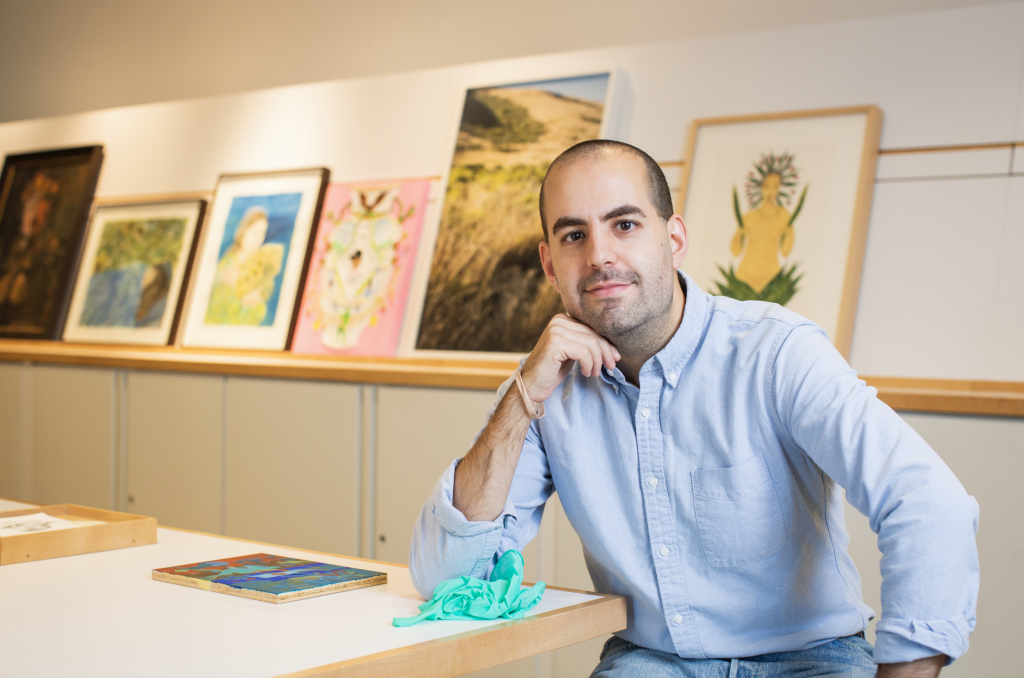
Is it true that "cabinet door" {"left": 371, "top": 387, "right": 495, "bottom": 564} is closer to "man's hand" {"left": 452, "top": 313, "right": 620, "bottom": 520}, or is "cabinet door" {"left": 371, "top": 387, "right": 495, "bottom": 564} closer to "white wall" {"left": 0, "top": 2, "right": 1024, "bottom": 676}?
"white wall" {"left": 0, "top": 2, "right": 1024, "bottom": 676}

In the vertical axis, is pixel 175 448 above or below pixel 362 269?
below

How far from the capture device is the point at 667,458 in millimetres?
1645

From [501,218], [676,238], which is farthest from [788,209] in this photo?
[676,238]

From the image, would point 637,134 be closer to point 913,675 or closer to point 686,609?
point 686,609

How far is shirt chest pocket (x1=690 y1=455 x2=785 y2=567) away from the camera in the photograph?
1577mm

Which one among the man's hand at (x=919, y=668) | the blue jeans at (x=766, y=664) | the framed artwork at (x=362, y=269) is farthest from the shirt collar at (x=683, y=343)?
the framed artwork at (x=362, y=269)

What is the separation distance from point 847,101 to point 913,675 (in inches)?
84.2

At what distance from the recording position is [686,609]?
1.60 metres

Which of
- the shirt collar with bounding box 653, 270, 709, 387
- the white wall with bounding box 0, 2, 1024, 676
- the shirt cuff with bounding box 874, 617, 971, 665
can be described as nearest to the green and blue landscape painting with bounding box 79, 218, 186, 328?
the white wall with bounding box 0, 2, 1024, 676

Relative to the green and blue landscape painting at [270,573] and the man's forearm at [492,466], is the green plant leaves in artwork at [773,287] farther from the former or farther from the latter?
the green and blue landscape painting at [270,573]

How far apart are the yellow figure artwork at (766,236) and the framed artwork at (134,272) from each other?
8.74ft

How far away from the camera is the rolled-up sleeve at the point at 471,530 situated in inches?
60.5

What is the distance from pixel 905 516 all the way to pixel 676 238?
0.74m

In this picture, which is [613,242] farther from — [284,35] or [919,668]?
[284,35]
